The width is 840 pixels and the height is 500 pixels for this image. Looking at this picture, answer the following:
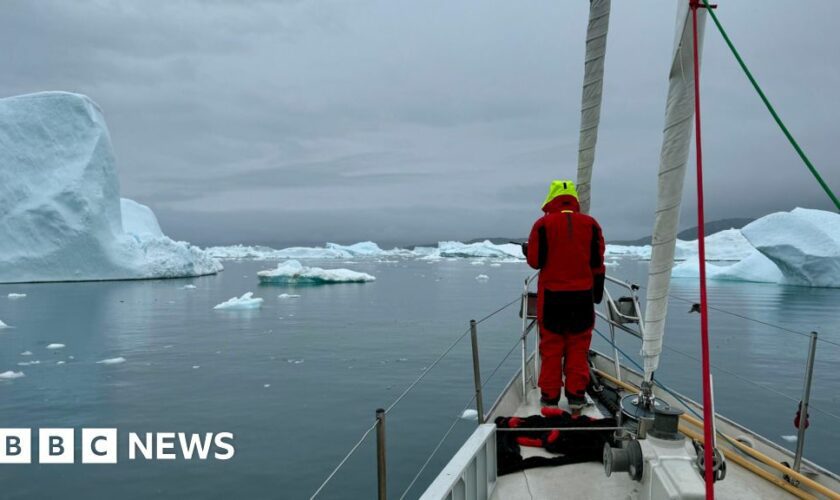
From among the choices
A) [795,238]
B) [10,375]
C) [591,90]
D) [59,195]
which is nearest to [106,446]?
[10,375]

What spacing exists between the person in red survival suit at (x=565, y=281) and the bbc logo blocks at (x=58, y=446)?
494 cm

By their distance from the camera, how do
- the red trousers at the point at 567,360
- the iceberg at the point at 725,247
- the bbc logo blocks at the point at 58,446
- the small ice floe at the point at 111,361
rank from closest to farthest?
the red trousers at the point at 567,360 < the bbc logo blocks at the point at 58,446 < the small ice floe at the point at 111,361 < the iceberg at the point at 725,247

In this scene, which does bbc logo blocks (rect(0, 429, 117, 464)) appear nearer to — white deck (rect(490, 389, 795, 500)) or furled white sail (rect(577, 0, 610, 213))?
white deck (rect(490, 389, 795, 500))

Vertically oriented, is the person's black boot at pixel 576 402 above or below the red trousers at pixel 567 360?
below

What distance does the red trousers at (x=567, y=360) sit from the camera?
3.56 m

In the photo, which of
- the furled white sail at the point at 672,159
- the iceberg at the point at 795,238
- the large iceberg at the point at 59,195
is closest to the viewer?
the furled white sail at the point at 672,159

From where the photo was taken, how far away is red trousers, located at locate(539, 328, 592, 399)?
11.7 feet

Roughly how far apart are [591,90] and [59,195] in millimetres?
34643

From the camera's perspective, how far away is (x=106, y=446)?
19.9 feet

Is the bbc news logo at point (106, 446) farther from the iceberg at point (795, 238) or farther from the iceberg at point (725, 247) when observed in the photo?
the iceberg at point (725, 247)

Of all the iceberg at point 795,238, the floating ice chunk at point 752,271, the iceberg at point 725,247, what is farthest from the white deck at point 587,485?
the iceberg at point 725,247

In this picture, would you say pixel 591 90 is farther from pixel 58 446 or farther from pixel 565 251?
pixel 58 446

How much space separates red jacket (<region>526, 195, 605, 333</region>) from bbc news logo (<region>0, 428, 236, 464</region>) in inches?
164

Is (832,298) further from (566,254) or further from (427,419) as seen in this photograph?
(566,254)
